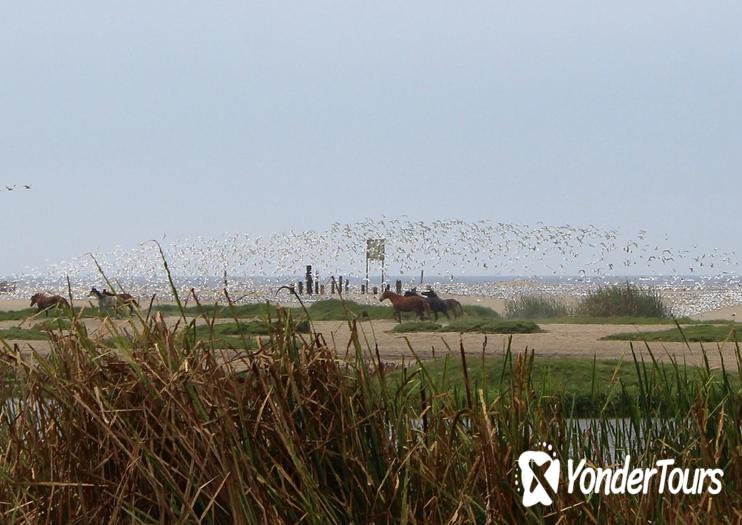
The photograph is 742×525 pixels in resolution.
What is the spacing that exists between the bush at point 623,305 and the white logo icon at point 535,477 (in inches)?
1113

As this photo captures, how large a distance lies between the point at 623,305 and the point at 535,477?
93.9 ft

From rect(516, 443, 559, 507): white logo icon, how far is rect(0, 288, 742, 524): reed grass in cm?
5

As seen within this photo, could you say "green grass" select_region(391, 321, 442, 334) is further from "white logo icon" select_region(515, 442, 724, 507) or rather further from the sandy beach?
"white logo icon" select_region(515, 442, 724, 507)

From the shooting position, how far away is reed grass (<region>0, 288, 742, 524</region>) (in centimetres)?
457

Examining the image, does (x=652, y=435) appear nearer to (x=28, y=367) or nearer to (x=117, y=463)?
(x=117, y=463)

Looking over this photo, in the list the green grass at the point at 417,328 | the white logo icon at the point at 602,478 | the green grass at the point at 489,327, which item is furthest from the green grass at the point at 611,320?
the white logo icon at the point at 602,478

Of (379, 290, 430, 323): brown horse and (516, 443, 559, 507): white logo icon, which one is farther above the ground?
(516, 443, 559, 507): white logo icon

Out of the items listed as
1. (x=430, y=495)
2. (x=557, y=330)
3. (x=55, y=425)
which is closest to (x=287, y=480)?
(x=430, y=495)

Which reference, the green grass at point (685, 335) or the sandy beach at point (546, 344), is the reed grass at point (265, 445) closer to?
the sandy beach at point (546, 344)

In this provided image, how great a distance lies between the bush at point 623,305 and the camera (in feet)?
107

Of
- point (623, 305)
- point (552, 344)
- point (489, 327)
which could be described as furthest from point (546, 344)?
point (623, 305)

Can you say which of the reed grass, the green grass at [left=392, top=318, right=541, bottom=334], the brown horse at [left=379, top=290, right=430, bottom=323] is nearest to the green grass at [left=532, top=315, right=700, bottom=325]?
the brown horse at [left=379, top=290, right=430, bottom=323]

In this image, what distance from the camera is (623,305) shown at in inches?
1288

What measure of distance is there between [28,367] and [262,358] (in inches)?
38.3
